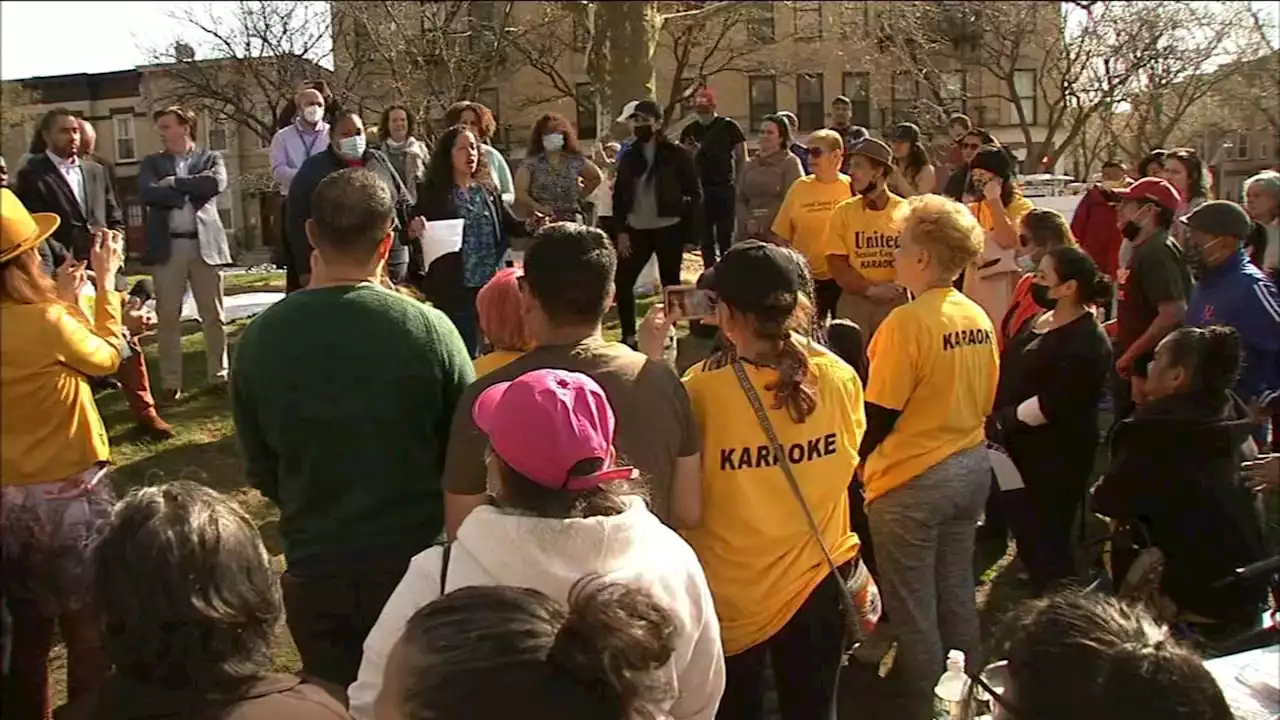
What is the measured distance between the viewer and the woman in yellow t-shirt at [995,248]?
672 cm

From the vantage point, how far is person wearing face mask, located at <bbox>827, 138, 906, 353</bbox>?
6.49 m

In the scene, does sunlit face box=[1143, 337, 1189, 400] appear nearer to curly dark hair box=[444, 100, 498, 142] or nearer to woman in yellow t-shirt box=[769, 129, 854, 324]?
woman in yellow t-shirt box=[769, 129, 854, 324]

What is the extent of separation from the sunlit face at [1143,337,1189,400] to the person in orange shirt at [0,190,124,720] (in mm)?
3611

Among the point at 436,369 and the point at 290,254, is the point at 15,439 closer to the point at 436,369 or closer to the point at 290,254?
the point at 436,369

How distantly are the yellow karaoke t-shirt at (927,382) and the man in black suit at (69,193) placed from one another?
447cm

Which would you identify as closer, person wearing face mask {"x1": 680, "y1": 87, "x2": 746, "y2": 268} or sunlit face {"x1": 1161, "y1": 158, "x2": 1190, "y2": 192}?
sunlit face {"x1": 1161, "y1": 158, "x2": 1190, "y2": 192}

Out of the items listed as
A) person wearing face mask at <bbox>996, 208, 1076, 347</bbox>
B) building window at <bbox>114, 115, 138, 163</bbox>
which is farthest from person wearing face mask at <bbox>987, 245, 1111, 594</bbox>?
building window at <bbox>114, 115, 138, 163</bbox>

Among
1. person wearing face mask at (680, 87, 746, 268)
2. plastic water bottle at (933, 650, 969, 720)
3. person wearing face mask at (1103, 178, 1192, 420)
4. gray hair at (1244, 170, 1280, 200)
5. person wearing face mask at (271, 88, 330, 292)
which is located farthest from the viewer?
person wearing face mask at (680, 87, 746, 268)

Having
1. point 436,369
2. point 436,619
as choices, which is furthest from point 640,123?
point 436,619

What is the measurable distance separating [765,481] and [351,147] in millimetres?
4135

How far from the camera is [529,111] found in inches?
1620

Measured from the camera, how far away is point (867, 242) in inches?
258

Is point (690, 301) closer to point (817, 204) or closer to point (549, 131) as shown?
point (817, 204)

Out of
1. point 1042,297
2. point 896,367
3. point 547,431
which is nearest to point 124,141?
point 1042,297
